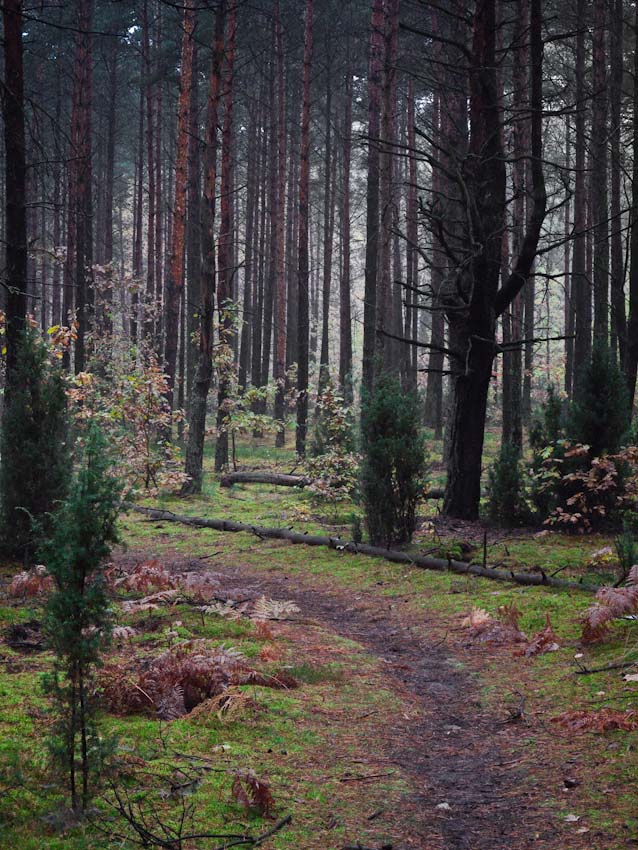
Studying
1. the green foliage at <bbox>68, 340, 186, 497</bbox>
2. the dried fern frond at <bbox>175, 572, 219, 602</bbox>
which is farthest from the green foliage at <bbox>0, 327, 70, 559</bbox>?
the green foliage at <bbox>68, 340, 186, 497</bbox>

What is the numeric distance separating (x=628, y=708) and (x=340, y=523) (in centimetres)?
890

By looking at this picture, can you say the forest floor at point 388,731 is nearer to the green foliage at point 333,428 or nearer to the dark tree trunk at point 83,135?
the green foliage at point 333,428

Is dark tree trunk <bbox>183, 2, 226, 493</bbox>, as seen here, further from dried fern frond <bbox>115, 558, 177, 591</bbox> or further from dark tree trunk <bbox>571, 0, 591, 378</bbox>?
dried fern frond <bbox>115, 558, 177, 591</bbox>

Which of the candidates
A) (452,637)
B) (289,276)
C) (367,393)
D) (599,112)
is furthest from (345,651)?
(289,276)

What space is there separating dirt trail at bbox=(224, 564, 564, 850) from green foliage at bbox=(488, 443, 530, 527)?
414 centimetres

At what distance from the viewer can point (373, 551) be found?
10.6 meters

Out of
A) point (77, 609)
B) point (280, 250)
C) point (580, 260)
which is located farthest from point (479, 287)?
point (280, 250)

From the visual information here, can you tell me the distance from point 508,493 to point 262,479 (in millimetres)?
8135

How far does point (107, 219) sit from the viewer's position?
116 ft

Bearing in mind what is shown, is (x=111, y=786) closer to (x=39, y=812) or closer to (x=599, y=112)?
(x=39, y=812)

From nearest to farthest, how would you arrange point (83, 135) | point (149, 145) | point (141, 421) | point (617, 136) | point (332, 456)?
point (332, 456) < point (617, 136) < point (141, 421) < point (83, 135) < point (149, 145)

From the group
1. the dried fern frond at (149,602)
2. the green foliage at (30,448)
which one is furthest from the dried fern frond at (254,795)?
the green foliage at (30,448)

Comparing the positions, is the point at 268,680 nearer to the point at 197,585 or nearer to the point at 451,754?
the point at 451,754

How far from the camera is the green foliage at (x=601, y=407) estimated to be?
11117mm
